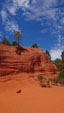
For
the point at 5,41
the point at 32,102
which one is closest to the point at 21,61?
the point at 32,102

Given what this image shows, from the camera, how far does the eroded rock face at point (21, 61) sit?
571 inches

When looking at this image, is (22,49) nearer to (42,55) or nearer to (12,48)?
(12,48)

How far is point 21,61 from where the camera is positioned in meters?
→ 16.3

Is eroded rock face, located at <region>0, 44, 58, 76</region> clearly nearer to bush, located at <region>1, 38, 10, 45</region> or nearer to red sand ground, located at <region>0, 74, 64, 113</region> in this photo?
red sand ground, located at <region>0, 74, 64, 113</region>

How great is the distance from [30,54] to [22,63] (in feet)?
10.9

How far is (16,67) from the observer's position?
49.5 feet

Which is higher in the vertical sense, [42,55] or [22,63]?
[42,55]

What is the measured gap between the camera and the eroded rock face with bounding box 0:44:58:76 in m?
14.5

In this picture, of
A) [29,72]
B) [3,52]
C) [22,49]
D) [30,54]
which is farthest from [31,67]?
[3,52]

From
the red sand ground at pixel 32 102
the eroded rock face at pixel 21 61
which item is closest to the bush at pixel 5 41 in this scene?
the eroded rock face at pixel 21 61

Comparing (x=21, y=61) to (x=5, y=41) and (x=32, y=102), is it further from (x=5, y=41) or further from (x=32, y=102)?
(x=5, y=41)

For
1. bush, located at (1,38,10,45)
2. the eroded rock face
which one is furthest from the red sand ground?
bush, located at (1,38,10,45)

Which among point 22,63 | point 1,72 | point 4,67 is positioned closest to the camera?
point 1,72

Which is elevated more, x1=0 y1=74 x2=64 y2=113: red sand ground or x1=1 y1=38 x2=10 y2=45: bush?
x1=1 y1=38 x2=10 y2=45: bush
